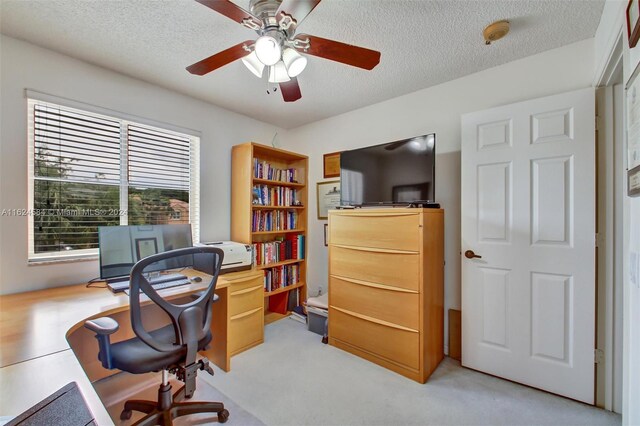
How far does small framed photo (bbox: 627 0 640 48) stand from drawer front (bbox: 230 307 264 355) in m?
2.71

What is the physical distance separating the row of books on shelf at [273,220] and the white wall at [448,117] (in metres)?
0.25

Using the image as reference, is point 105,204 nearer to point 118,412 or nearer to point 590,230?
point 118,412

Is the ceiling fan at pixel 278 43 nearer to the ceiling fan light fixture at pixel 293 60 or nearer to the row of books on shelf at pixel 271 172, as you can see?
the ceiling fan light fixture at pixel 293 60

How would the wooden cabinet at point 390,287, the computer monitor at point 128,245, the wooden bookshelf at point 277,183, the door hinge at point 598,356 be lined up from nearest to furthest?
the door hinge at point 598,356 → the computer monitor at point 128,245 → the wooden cabinet at point 390,287 → the wooden bookshelf at point 277,183

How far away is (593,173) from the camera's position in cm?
164

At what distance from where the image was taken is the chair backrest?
1.23 m

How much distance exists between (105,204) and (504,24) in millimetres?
3055

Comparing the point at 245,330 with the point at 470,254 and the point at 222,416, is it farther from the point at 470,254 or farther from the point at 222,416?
the point at 470,254

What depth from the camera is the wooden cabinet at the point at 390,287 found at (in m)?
1.93

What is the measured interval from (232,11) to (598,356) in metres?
2.83

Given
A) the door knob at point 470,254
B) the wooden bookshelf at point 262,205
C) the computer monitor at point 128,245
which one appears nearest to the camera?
the computer monitor at point 128,245

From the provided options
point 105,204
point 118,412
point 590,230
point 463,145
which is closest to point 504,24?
point 463,145

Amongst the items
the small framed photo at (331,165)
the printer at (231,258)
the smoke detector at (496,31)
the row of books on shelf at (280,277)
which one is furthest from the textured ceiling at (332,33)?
the row of books on shelf at (280,277)

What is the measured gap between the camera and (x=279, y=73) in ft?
5.18
